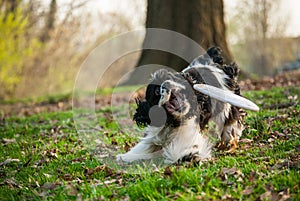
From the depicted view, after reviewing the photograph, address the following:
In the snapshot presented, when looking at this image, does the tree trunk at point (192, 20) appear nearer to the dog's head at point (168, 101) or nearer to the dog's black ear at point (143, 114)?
the dog's black ear at point (143, 114)

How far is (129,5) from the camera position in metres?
19.2

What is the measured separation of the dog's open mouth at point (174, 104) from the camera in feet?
13.0

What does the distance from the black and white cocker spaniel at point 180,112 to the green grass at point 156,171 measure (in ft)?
0.91

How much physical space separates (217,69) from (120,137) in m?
1.74

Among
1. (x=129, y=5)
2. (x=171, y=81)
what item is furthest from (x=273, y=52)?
(x=171, y=81)

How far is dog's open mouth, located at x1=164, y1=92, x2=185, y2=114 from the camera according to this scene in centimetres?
396

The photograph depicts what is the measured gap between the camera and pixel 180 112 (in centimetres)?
404

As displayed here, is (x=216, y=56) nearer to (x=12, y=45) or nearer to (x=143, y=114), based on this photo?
(x=143, y=114)

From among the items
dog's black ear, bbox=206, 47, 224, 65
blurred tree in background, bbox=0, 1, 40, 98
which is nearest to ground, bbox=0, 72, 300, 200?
dog's black ear, bbox=206, 47, 224, 65

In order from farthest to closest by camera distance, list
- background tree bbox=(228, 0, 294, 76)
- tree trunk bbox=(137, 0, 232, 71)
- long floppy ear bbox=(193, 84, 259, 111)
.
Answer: background tree bbox=(228, 0, 294, 76) → tree trunk bbox=(137, 0, 232, 71) → long floppy ear bbox=(193, 84, 259, 111)

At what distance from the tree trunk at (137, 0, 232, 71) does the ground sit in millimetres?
4188

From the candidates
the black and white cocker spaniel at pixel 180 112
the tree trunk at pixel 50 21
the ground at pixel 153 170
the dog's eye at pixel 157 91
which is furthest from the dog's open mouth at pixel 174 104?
the tree trunk at pixel 50 21

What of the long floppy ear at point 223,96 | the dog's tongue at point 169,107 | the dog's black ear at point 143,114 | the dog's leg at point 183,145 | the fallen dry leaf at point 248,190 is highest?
the long floppy ear at point 223,96

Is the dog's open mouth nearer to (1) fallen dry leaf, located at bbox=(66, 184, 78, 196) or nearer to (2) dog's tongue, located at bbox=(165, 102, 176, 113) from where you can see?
(2) dog's tongue, located at bbox=(165, 102, 176, 113)
